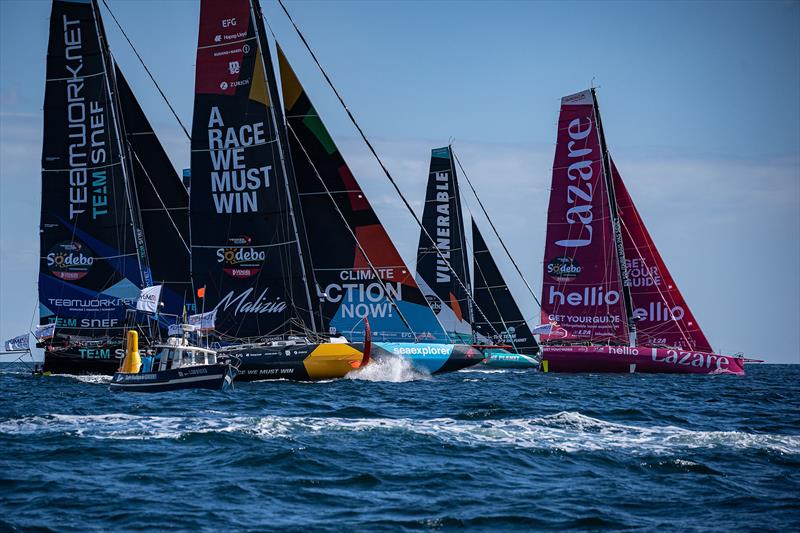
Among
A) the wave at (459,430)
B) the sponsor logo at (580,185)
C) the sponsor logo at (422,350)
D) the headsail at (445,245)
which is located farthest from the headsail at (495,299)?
the wave at (459,430)

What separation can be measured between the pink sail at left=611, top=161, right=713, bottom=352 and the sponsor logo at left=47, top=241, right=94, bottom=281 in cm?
2456

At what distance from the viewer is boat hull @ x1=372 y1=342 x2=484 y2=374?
35.2 meters

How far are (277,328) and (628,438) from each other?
1844 cm

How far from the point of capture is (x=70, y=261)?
145 ft

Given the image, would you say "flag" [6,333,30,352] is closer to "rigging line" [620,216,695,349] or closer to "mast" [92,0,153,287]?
"mast" [92,0,153,287]

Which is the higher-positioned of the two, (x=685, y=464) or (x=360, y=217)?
(x=360, y=217)

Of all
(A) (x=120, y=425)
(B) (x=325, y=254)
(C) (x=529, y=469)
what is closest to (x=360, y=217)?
(B) (x=325, y=254)

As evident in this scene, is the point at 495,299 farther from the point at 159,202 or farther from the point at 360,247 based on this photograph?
the point at 360,247

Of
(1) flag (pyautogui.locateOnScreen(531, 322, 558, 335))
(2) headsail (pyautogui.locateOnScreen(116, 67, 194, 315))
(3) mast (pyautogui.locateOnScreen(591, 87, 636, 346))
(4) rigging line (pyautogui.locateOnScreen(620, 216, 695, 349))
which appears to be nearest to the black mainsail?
(2) headsail (pyautogui.locateOnScreen(116, 67, 194, 315))

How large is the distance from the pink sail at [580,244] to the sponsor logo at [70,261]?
20945mm

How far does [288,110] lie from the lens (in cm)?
4059

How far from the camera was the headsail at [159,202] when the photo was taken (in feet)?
152

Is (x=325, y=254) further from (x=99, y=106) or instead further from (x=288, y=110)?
(x=99, y=106)

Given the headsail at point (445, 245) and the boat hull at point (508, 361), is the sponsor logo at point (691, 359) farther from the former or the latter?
the boat hull at point (508, 361)
